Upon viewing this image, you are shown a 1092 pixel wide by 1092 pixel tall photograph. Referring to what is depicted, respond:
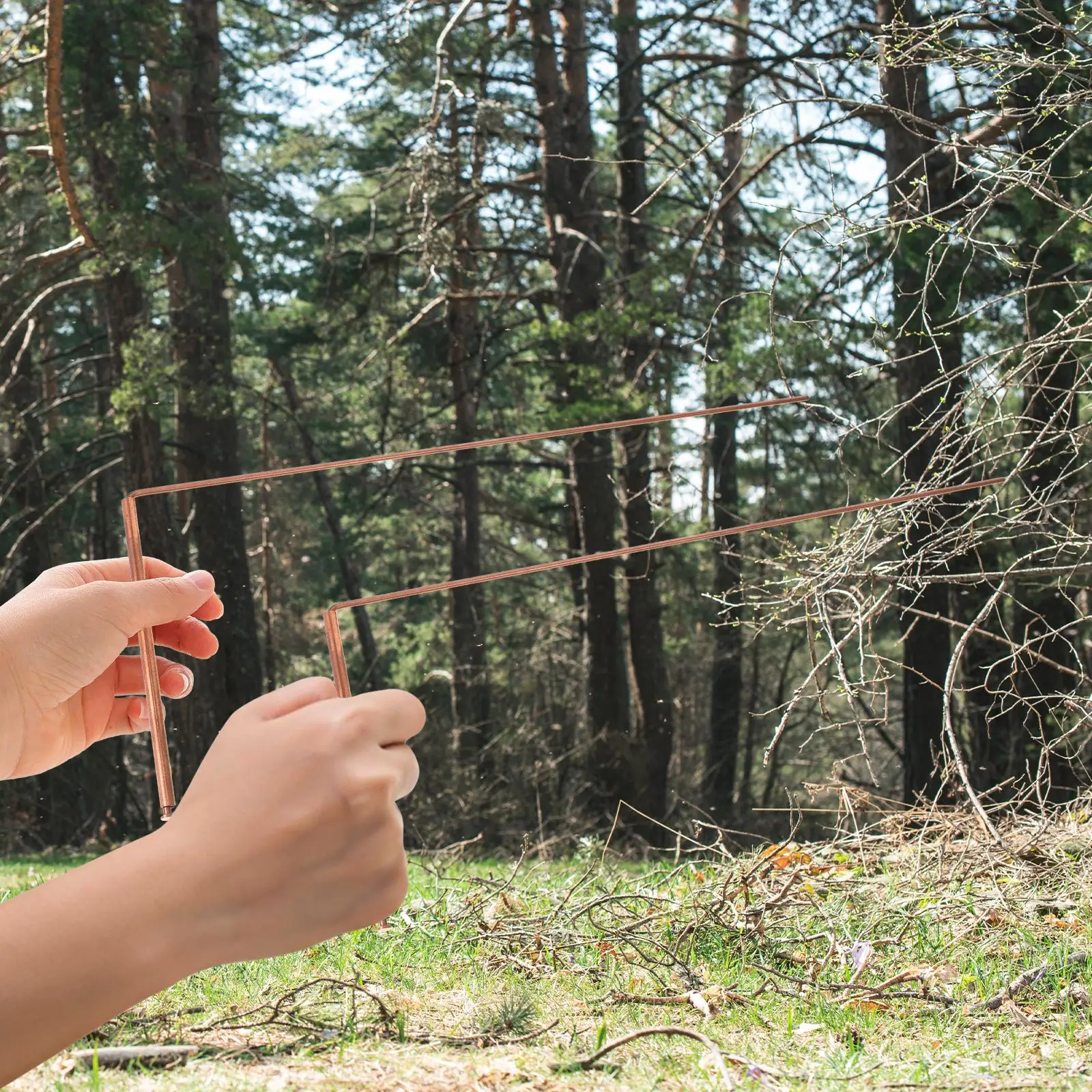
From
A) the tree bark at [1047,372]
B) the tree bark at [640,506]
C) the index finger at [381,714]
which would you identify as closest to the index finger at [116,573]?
the index finger at [381,714]

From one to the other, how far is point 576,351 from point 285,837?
10.4m

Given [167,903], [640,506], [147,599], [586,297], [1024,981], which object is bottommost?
[1024,981]

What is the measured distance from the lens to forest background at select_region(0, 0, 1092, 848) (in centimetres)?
761

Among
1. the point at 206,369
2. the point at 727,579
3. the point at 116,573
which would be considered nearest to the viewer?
the point at 116,573

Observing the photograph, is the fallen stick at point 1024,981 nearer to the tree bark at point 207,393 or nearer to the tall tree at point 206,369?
the tree bark at point 207,393

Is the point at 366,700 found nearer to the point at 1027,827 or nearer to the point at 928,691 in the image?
the point at 1027,827

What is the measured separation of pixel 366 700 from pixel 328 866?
0.56 ft

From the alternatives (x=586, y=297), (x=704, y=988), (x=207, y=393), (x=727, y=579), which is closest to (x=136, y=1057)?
(x=704, y=988)

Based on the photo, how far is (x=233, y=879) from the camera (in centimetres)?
118

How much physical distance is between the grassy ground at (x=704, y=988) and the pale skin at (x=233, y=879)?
1232 mm

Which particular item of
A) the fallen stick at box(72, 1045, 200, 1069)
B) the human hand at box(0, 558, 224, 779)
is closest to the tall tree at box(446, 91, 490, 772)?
the fallen stick at box(72, 1045, 200, 1069)

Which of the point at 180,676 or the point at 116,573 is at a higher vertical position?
the point at 116,573

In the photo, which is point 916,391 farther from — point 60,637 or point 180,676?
point 60,637

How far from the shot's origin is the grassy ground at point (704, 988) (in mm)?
2475
